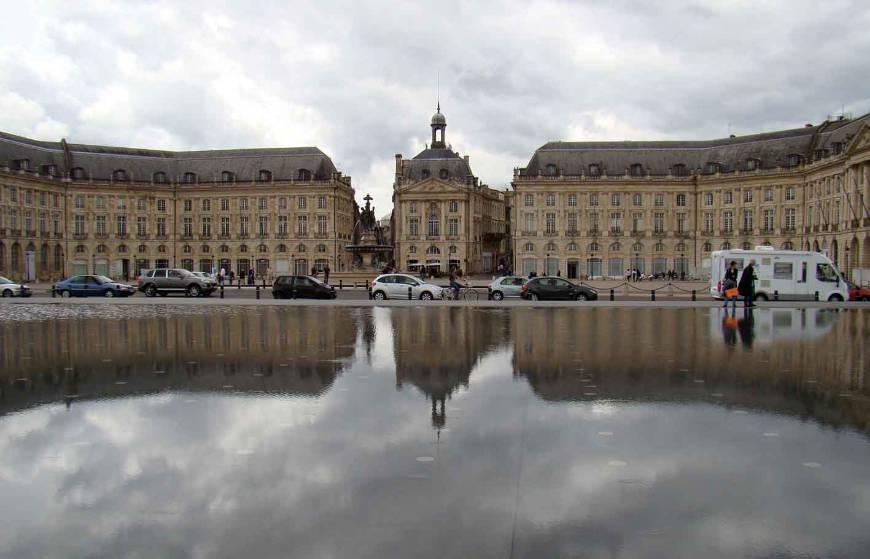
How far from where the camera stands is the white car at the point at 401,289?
3772cm

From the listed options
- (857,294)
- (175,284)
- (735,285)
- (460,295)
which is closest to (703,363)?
(735,285)

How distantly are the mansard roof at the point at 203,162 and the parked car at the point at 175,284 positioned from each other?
50.9m

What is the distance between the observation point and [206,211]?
3679 inches

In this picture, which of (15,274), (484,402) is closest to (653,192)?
(15,274)

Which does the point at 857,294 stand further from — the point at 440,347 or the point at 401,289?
the point at 440,347

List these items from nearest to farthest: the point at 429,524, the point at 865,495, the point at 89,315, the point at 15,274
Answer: the point at 429,524 < the point at 865,495 < the point at 89,315 < the point at 15,274

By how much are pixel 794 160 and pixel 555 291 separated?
53.5 meters

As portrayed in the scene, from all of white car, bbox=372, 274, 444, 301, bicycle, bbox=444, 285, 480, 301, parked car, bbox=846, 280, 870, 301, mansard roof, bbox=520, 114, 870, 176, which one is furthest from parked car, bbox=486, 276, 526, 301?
mansard roof, bbox=520, 114, 870, 176

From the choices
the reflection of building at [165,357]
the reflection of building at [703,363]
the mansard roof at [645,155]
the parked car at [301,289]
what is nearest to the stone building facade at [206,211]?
the mansard roof at [645,155]

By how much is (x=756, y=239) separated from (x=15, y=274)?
7612 centimetres

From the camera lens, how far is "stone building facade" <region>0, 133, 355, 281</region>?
88875mm

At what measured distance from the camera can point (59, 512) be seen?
20.5ft

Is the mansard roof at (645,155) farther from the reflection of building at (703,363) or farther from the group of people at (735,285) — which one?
the reflection of building at (703,363)

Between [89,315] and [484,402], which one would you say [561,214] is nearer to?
[89,315]
